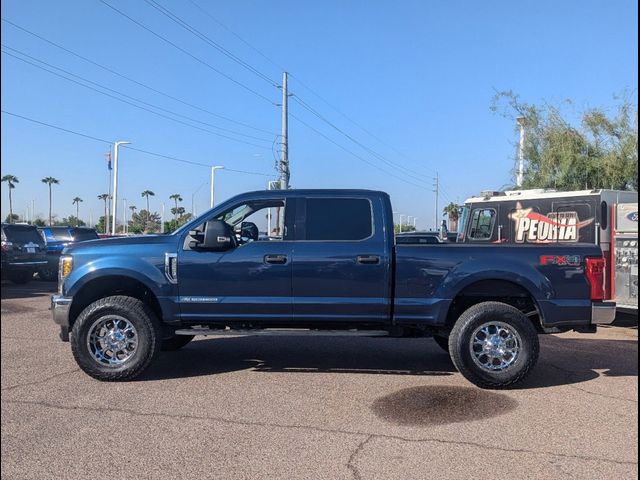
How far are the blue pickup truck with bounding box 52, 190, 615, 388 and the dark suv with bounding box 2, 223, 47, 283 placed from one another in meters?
10.5

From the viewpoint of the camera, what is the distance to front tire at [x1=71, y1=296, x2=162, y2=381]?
19.3ft

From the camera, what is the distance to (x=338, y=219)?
6238 mm

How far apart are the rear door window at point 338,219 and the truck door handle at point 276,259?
1.23 ft

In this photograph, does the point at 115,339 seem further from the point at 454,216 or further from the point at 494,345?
the point at 454,216

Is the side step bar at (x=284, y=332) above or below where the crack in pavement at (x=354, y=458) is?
above

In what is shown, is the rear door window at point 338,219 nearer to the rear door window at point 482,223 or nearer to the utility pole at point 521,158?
the rear door window at point 482,223

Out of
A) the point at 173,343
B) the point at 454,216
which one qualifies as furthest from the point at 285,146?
the point at 173,343

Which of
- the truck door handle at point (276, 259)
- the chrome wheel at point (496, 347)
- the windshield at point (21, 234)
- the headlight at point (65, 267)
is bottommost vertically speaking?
the chrome wheel at point (496, 347)

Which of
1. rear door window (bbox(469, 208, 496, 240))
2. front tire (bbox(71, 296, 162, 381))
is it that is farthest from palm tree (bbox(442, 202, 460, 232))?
front tire (bbox(71, 296, 162, 381))

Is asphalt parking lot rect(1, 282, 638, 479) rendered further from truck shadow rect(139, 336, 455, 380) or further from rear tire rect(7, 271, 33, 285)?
rear tire rect(7, 271, 33, 285)

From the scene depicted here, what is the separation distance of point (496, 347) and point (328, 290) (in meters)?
1.92

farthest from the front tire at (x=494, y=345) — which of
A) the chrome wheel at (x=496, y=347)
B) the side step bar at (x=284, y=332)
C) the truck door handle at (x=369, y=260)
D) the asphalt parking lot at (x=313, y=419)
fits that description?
the truck door handle at (x=369, y=260)

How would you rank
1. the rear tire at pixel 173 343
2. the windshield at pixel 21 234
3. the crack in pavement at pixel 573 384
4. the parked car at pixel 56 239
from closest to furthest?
the crack in pavement at pixel 573 384 < the rear tire at pixel 173 343 < the windshield at pixel 21 234 < the parked car at pixel 56 239

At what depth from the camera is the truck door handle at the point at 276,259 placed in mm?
5988
